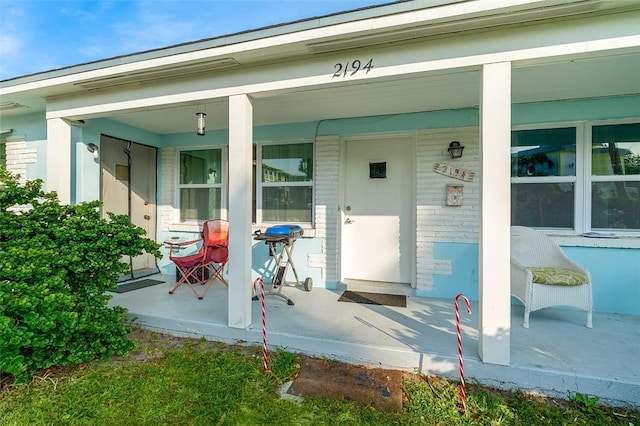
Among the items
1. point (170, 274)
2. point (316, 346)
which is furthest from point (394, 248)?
point (170, 274)

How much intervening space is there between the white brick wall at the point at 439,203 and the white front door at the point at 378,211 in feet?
0.82

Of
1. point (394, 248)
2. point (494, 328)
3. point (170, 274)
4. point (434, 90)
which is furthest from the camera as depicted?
point (170, 274)

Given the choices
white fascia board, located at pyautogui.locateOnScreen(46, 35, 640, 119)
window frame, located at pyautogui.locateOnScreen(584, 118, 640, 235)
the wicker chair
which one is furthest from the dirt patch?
window frame, located at pyautogui.locateOnScreen(584, 118, 640, 235)

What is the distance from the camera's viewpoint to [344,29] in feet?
7.50

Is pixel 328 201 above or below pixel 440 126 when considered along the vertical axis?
below

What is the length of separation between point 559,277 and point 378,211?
2.13m

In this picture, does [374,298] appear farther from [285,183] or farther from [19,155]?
[19,155]

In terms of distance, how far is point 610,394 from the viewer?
2006 mm

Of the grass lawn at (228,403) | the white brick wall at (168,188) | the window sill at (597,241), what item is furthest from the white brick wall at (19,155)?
the window sill at (597,241)

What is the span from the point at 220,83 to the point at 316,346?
8.39 feet

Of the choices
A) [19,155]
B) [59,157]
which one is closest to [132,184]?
[59,157]

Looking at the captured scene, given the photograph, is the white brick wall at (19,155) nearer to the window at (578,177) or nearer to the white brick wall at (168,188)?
the white brick wall at (168,188)

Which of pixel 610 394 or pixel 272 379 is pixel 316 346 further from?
pixel 610 394

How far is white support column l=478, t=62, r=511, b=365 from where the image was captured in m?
2.15
